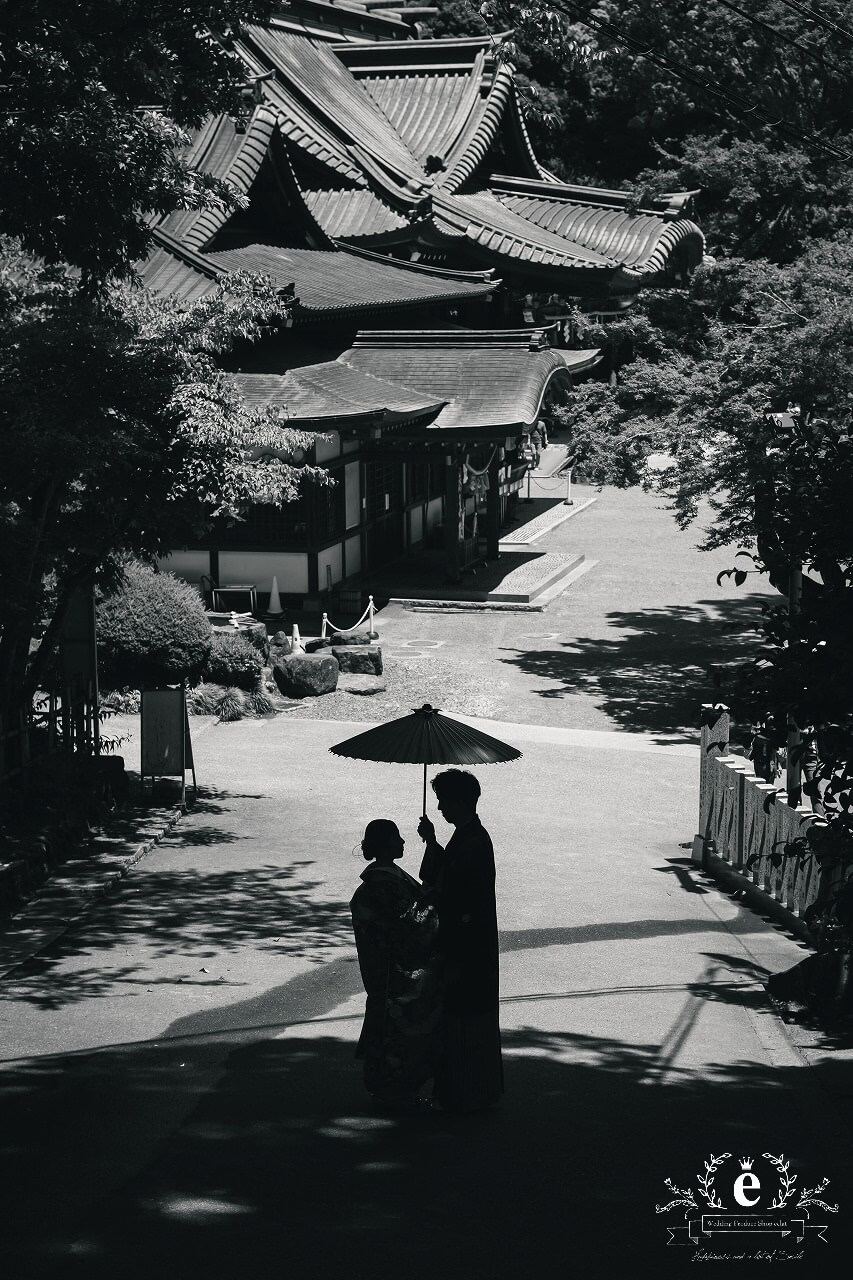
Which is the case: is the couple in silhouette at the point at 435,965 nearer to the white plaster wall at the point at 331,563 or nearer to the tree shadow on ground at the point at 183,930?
the tree shadow on ground at the point at 183,930

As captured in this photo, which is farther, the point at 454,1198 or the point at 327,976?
the point at 327,976

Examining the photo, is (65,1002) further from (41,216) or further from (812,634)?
(41,216)

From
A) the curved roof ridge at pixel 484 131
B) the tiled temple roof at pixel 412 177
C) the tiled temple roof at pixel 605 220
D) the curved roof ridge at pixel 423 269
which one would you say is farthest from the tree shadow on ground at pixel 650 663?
the curved roof ridge at pixel 484 131

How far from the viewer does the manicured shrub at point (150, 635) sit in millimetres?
18656

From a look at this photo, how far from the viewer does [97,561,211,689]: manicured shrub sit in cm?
1866

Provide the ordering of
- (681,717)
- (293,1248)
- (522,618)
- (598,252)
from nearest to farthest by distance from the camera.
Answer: (293,1248), (681,717), (522,618), (598,252)

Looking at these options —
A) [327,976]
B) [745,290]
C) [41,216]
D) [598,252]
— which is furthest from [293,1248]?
[598,252]

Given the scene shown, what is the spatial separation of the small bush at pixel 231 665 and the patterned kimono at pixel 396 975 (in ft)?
43.4

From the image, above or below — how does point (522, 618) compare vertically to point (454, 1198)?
above

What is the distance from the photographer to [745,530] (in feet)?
59.8

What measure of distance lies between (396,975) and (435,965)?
19 cm

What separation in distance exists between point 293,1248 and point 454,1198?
29.8 inches

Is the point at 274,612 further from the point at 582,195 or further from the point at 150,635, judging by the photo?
the point at 582,195

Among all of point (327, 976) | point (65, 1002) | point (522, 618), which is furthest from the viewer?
point (522, 618)
